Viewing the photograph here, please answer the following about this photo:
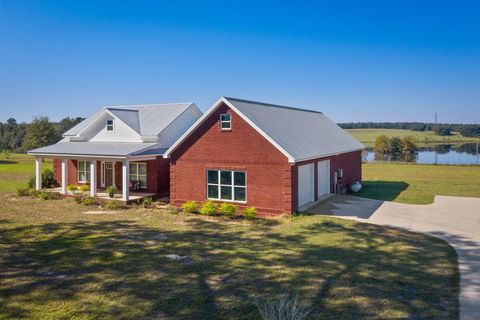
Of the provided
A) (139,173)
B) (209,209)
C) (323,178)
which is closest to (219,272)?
(209,209)

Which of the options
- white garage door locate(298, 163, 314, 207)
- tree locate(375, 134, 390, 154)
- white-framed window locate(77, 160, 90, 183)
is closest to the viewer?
white garage door locate(298, 163, 314, 207)

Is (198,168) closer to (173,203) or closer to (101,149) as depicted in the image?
(173,203)

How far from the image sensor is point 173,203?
806 inches

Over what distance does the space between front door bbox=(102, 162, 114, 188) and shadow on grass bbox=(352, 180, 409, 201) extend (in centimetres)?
1674

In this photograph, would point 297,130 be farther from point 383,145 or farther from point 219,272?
point 383,145

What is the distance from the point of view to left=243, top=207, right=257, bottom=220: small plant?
16922mm

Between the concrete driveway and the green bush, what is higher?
the green bush

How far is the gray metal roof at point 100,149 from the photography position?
22109mm

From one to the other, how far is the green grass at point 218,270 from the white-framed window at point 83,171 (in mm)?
10681

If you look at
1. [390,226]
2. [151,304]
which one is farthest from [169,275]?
[390,226]

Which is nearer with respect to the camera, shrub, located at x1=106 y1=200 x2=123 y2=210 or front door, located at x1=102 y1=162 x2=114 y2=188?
shrub, located at x1=106 y1=200 x2=123 y2=210

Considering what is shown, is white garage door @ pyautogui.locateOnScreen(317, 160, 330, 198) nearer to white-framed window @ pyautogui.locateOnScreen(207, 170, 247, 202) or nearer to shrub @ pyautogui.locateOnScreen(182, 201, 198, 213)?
white-framed window @ pyautogui.locateOnScreen(207, 170, 247, 202)

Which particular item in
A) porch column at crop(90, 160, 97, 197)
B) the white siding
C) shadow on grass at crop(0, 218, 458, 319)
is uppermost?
the white siding

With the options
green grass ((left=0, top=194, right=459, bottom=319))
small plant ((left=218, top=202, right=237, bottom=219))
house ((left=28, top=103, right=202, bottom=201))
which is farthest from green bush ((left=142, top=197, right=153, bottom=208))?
small plant ((left=218, top=202, right=237, bottom=219))
